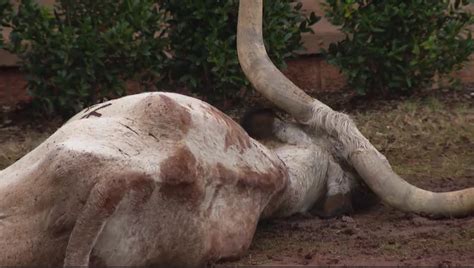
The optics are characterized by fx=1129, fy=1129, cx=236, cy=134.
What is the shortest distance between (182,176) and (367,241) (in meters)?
1.19

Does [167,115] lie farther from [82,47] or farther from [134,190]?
[82,47]

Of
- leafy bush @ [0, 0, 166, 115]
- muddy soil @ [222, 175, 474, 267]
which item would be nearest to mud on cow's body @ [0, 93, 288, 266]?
muddy soil @ [222, 175, 474, 267]

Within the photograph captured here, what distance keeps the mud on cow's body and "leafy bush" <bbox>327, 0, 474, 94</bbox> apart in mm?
4198

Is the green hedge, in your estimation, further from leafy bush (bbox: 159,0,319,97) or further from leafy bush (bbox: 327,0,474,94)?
leafy bush (bbox: 327,0,474,94)

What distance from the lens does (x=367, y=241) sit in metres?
5.17

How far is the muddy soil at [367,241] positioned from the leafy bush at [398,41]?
127 inches

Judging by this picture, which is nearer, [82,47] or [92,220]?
[92,220]

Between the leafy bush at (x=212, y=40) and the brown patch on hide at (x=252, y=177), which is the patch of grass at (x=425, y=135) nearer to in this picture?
the leafy bush at (x=212, y=40)

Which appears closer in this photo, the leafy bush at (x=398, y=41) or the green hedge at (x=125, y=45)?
the green hedge at (x=125, y=45)

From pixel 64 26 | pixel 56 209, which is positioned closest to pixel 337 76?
pixel 64 26

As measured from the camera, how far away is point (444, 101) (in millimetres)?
9172

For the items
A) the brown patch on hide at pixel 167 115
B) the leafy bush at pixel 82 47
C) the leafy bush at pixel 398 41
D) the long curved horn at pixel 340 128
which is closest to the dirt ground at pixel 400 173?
the long curved horn at pixel 340 128

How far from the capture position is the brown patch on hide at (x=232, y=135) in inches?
191

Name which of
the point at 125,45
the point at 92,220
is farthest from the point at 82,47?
the point at 92,220
